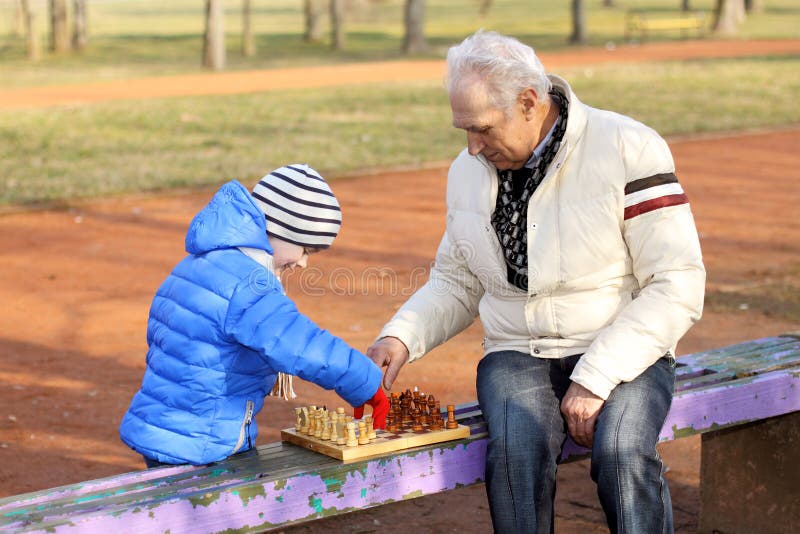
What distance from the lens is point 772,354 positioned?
431 cm

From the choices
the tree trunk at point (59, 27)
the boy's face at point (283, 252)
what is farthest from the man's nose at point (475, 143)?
the tree trunk at point (59, 27)

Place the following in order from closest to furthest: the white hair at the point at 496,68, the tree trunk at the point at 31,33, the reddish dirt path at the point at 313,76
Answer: the white hair at the point at 496,68
the reddish dirt path at the point at 313,76
the tree trunk at the point at 31,33

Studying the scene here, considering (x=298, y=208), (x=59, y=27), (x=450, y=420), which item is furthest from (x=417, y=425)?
(x=59, y=27)

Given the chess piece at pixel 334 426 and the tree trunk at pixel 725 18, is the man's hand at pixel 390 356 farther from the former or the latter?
the tree trunk at pixel 725 18

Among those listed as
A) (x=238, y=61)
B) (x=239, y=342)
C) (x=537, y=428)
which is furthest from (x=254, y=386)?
(x=238, y=61)

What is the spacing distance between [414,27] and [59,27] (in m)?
10.8

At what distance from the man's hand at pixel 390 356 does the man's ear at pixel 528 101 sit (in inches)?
32.9

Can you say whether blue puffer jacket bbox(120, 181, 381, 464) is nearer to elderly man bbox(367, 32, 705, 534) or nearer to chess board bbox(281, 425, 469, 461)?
chess board bbox(281, 425, 469, 461)

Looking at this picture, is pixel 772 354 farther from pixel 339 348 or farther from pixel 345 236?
pixel 345 236

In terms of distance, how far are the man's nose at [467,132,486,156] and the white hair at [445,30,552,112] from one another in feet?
0.39

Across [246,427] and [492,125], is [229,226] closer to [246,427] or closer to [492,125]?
[246,427]

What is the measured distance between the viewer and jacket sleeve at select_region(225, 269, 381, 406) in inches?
126

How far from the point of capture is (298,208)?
3.40 metres

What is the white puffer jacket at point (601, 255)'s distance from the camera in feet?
11.5
